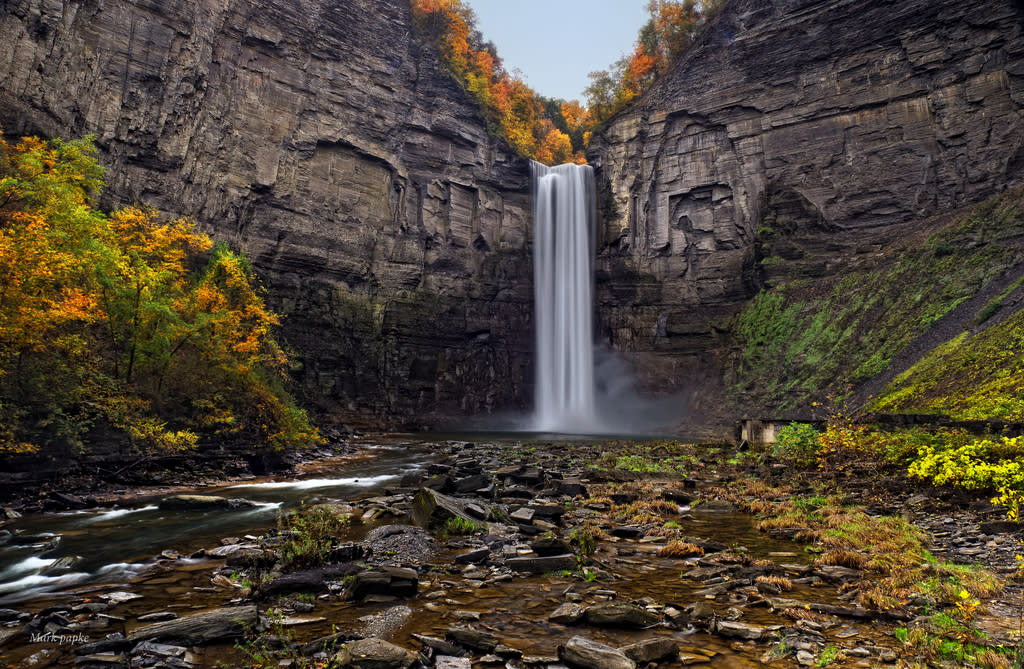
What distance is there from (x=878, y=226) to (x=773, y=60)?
1526cm

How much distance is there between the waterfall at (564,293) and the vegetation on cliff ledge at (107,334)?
27.2m

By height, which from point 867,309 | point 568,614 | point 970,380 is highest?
point 867,309

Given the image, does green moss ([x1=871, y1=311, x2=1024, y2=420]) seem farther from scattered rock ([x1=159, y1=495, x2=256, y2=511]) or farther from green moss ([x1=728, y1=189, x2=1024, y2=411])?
scattered rock ([x1=159, y1=495, x2=256, y2=511])

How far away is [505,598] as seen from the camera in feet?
19.9

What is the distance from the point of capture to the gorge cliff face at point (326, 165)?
31141 mm

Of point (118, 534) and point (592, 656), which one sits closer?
point (592, 656)

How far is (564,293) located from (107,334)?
35755 mm

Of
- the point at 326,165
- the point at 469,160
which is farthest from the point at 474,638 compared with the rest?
the point at 469,160

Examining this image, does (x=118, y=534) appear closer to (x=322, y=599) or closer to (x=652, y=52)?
(x=322, y=599)

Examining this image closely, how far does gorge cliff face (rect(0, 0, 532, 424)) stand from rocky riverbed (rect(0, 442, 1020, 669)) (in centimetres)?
3094

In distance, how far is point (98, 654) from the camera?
14.8 feet

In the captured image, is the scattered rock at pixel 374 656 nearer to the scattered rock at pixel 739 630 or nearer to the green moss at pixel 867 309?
the scattered rock at pixel 739 630

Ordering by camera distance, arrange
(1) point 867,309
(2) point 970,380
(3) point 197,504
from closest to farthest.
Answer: (3) point 197,504 < (2) point 970,380 < (1) point 867,309

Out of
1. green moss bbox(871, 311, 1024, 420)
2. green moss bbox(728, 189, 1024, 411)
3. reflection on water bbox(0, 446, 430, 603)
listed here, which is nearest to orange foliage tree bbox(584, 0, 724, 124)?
green moss bbox(728, 189, 1024, 411)
